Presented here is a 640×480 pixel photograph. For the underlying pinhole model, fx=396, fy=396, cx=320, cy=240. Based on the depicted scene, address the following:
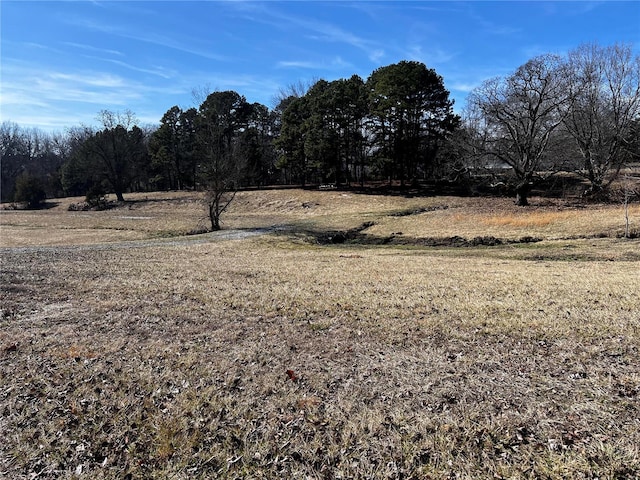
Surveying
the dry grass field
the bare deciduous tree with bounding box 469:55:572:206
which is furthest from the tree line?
the dry grass field

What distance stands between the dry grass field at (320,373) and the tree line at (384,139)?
18648 mm

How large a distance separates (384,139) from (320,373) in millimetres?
38817

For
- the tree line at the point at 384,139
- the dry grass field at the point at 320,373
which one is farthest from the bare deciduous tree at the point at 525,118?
the dry grass field at the point at 320,373

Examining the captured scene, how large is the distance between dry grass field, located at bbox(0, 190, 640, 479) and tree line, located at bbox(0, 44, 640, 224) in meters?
18.6

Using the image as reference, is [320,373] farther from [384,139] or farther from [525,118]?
[384,139]

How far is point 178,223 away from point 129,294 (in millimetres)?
24672

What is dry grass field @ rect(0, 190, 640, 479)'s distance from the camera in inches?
139

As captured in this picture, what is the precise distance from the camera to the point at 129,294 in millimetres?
8664

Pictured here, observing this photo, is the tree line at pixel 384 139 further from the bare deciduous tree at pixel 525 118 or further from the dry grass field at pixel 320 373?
the dry grass field at pixel 320 373

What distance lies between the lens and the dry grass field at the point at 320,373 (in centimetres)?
353

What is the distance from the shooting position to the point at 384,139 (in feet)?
135

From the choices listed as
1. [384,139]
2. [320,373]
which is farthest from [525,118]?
[320,373]

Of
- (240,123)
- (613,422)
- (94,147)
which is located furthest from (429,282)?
(94,147)

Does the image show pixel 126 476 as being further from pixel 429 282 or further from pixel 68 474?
pixel 429 282
